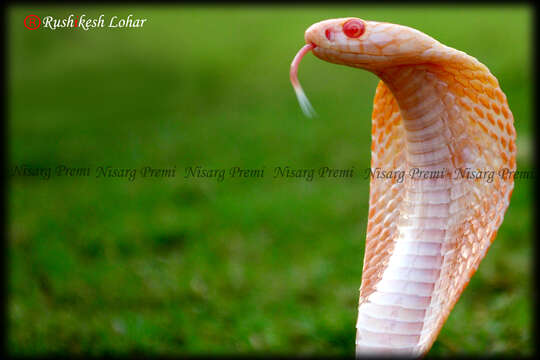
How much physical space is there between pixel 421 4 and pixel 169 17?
13.6 feet

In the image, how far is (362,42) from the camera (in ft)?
4.46

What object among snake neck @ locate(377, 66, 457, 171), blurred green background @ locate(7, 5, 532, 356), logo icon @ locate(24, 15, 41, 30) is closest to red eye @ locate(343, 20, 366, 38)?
snake neck @ locate(377, 66, 457, 171)

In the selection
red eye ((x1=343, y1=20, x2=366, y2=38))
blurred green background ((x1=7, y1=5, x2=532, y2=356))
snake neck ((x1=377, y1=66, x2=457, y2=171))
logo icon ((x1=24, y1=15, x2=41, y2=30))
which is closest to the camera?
red eye ((x1=343, y1=20, x2=366, y2=38))

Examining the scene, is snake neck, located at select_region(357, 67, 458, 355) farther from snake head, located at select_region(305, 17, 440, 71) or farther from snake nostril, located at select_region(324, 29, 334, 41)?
snake nostril, located at select_region(324, 29, 334, 41)

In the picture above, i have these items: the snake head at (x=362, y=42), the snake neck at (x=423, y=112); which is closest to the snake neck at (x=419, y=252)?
the snake neck at (x=423, y=112)

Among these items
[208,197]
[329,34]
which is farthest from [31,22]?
[329,34]

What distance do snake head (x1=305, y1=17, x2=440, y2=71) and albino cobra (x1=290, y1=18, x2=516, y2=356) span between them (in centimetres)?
11

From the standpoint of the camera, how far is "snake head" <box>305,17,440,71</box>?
1.36 metres

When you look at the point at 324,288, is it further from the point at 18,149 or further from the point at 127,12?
the point at 127,12

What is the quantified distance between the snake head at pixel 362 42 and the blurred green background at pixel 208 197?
1658 millimetres

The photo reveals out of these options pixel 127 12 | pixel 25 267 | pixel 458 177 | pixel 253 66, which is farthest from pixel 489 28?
pixel 458 177

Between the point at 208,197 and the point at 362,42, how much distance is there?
3784mm

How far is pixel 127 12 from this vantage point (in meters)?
8.43

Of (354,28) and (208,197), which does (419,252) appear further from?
(208,197)
